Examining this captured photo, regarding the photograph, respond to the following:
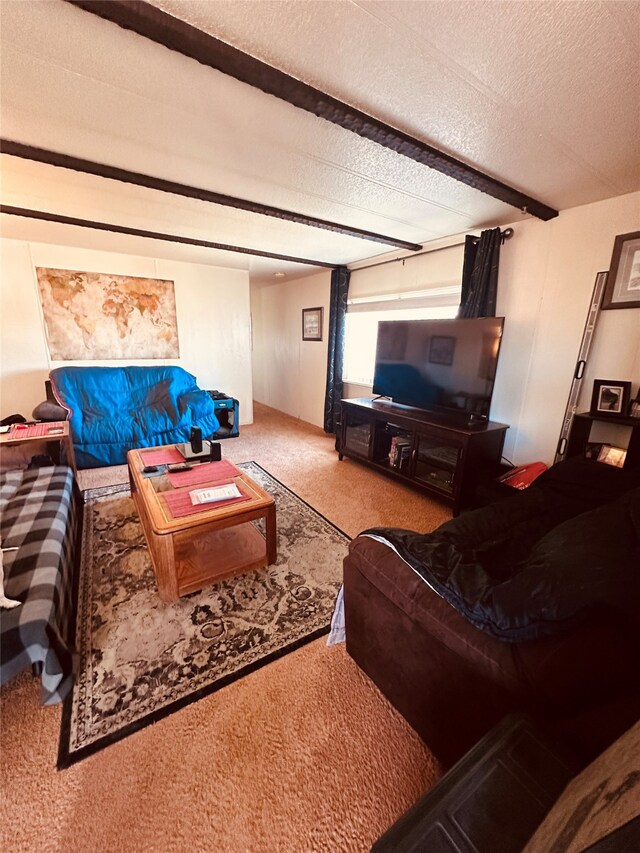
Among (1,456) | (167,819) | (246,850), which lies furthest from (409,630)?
(1,456)

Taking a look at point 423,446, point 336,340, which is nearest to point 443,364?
point 423,446

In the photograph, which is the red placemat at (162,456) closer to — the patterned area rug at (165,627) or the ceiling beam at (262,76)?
the patterned area rug at (165,627)

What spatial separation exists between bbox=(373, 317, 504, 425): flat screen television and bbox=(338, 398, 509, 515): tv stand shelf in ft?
0.41

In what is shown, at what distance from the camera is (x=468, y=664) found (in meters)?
0.90

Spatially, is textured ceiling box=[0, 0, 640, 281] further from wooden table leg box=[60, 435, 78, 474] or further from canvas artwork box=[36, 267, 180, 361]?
wooden table leg box=[60, 435, 78, 474]

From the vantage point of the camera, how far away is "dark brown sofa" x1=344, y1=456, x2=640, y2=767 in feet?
2.42

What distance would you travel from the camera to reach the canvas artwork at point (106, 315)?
12.3ft

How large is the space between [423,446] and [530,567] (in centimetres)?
205

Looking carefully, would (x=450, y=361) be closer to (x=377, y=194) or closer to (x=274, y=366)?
(x=377, y=194)

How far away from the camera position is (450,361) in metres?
2.79

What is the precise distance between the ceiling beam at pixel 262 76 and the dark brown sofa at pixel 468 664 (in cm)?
170

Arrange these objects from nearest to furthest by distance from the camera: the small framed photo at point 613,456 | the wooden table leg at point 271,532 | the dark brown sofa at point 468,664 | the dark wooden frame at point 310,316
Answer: the dark brown sofa at point 468,664
the wooden table leg at point 271,532
the small framed photo at point 613,456
the dark wooden frame at point 310,316

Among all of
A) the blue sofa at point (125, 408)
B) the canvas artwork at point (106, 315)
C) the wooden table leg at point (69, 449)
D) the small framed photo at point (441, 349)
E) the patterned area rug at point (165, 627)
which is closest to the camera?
the patterned area rug at point (165, 627)

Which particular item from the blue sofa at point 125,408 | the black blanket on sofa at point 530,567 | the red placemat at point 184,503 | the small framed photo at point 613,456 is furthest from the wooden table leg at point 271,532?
the blue sofa at point 125,408
